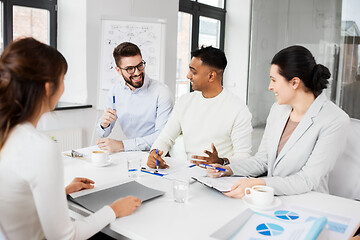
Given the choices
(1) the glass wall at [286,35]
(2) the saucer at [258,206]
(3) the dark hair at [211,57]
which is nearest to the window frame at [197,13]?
(1) the glass wall at [286,35]

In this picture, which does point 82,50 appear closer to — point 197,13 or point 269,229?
point 197,13

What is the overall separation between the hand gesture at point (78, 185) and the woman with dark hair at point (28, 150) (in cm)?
33

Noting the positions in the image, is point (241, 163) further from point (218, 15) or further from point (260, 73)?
point (218, 15)

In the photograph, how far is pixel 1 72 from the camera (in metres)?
1.02

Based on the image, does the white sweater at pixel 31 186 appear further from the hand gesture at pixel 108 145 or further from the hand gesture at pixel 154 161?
the hand gesture at pixel 108 145

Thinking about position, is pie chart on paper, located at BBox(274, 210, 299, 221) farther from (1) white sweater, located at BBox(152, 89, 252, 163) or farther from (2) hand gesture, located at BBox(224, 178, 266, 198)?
(1) white sweater, located at BBox(152, 89, 252, 163)

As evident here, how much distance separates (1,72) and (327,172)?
1382 millimetres

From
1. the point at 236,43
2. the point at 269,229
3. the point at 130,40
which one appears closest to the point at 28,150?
the point at 269,229

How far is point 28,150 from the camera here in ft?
3.32

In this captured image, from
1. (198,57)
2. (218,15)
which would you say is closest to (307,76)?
(198,57)

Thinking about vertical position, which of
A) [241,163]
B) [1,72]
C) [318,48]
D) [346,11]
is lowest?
[241,163]

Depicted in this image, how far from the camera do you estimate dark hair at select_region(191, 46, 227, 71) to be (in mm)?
2423

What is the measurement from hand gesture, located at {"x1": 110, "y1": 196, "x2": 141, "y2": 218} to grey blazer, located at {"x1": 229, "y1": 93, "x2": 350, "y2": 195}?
567mm

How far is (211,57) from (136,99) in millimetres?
692
